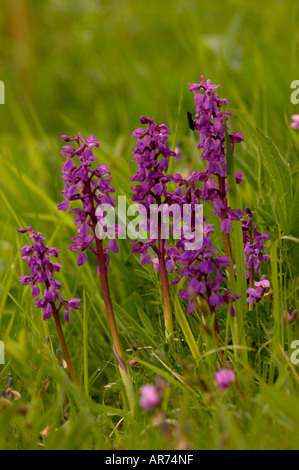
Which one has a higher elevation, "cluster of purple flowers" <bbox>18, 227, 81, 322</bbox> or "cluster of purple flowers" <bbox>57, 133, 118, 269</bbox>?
"cluster of purple flowers" <bbox>57, 133, 118, 269</bbox>

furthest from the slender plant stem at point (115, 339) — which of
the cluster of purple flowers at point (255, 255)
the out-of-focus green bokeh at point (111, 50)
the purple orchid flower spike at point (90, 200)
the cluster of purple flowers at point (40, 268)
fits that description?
the out-of-focus green bokeh at point (111, 50)

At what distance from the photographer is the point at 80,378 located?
5.63ft

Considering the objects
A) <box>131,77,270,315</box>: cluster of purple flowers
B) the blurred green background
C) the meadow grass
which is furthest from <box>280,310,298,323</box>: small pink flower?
the blurred green background

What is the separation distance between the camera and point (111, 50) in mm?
5828

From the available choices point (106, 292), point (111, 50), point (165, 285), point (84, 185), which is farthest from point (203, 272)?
point (111, 50)

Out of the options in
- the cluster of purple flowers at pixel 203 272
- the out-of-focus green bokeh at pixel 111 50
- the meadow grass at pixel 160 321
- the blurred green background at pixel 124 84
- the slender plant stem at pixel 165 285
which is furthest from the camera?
the out-of-focus green bokeh at pixel 111 50

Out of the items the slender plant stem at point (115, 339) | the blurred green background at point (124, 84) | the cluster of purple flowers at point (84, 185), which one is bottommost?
the slender plant stem at point (115, 339)

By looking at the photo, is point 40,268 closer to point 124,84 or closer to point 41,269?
point 41,269

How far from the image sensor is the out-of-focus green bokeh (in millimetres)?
3816

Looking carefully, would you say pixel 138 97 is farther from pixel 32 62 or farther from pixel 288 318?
pixel 32 62

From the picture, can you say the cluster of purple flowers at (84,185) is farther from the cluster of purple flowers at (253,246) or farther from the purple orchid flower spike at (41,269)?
the cluster of purple flowers at (253,246)

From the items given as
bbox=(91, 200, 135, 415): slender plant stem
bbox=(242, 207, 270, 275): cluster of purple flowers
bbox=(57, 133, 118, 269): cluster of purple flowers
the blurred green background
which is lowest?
bbox=(91, 200, 135, 415): slender plant stem

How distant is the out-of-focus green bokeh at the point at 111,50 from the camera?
3816 millimetres

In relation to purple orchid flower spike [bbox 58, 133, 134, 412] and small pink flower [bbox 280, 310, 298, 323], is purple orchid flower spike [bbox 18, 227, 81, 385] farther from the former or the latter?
small pink flower [bbox 280, 310, 298, 323]
